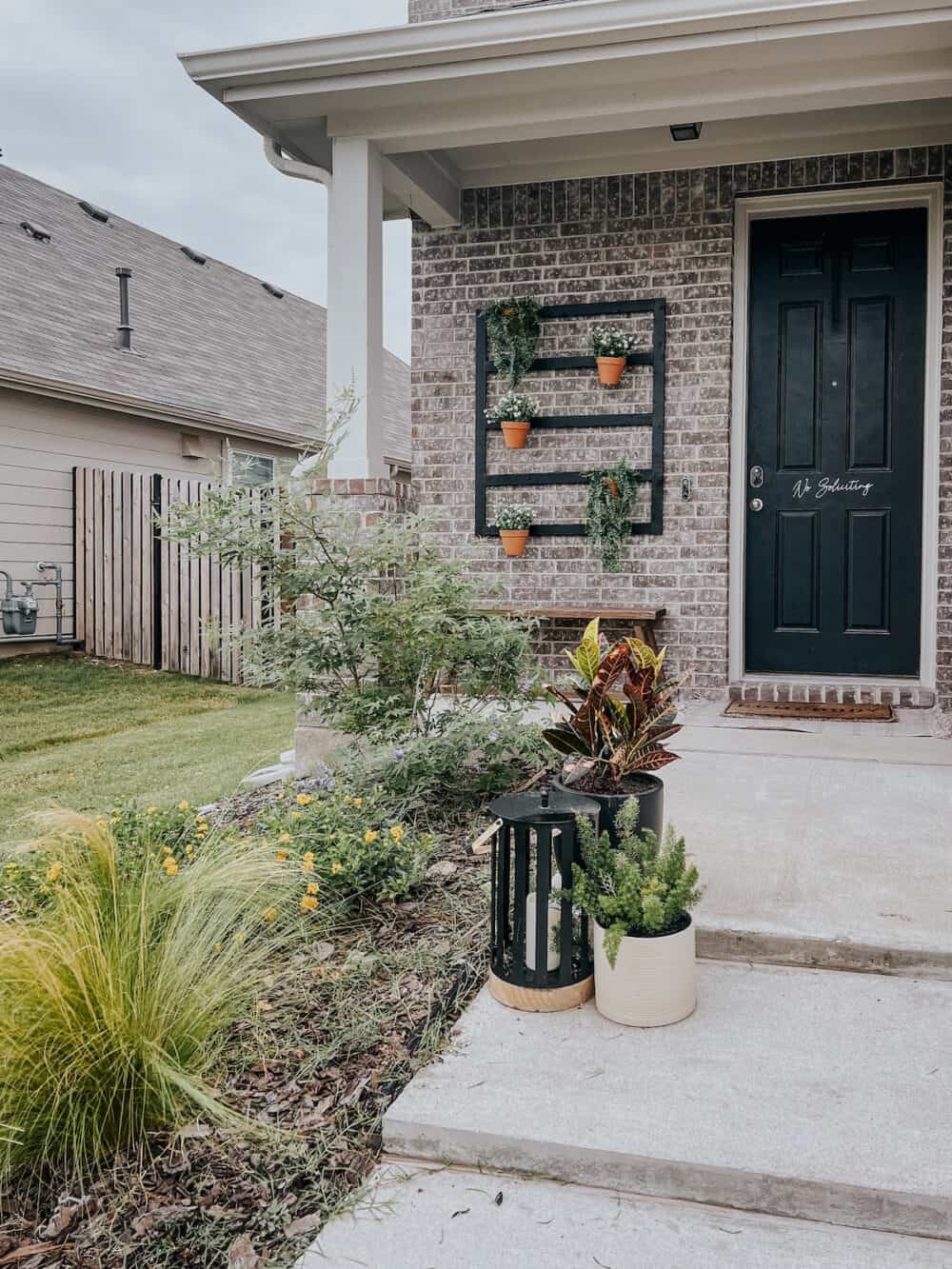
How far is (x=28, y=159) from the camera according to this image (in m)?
34.8

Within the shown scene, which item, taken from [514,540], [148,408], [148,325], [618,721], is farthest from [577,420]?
[148,325]

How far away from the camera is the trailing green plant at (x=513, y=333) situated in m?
5.74

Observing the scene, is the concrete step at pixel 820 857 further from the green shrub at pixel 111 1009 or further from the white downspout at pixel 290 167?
the white downspout at pixel 290 167

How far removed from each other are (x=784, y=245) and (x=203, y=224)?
37.2 m

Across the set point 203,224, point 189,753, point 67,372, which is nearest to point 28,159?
point 203,224

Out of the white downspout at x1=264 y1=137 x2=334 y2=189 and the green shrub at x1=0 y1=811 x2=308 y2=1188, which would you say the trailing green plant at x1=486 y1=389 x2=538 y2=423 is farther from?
the green shrub at x1=0 y1=811 x2=308 y2=1188

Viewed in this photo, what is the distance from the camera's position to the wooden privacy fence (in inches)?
348

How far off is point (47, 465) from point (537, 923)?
329 inches

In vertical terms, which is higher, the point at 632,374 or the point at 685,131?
the point at 685,131

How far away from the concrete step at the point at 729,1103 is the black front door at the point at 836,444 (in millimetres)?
3365

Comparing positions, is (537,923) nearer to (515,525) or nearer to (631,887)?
(631,887)

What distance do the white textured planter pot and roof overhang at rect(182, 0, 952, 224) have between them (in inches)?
138

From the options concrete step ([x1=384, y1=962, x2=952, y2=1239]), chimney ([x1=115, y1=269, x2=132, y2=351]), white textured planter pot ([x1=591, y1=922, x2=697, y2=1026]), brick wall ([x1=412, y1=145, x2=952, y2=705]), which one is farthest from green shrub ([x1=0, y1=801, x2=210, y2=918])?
chimney ([x1=115, y1=269, x2=132, y2=351])

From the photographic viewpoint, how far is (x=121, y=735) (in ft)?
20.9
